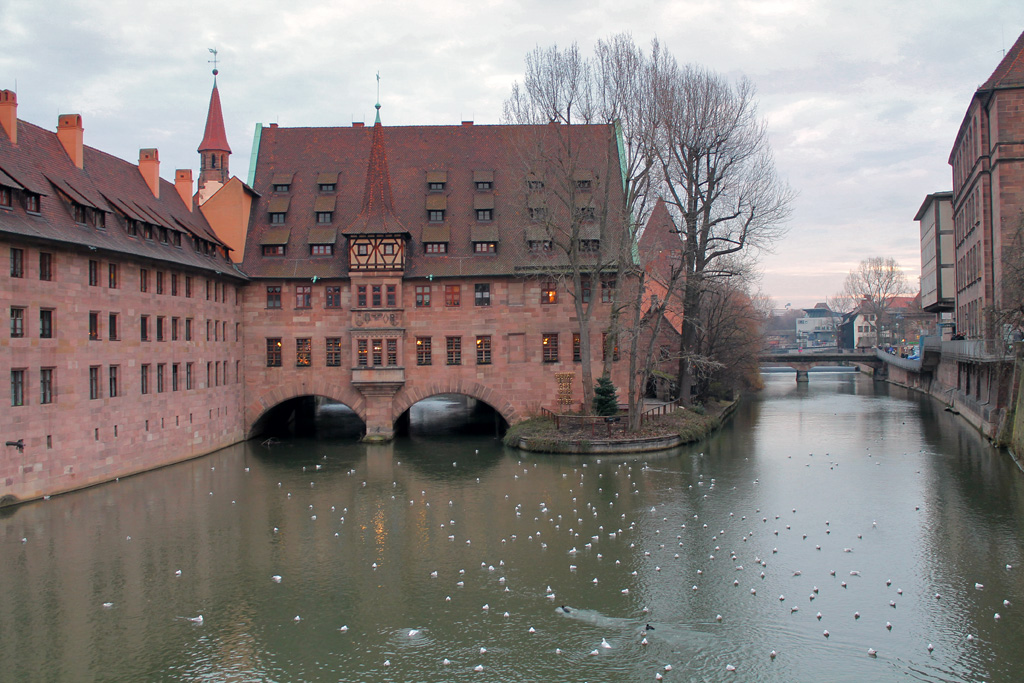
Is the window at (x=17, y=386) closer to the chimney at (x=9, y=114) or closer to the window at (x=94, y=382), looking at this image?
the window at (x=94, y=382)

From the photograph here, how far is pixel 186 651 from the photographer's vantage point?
529 inches

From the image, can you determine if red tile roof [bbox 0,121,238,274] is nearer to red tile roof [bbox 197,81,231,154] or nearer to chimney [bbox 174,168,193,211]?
chimney [bbox 174,168,193,211]

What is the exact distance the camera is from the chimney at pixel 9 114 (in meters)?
26.2

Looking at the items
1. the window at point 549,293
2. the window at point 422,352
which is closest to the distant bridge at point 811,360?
the window at point 549,293

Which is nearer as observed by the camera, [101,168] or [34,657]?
[34,657]

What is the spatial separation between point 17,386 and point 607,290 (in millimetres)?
24565

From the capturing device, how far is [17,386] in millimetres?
23375

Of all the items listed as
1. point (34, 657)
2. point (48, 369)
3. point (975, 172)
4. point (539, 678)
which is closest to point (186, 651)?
point (34, 657)

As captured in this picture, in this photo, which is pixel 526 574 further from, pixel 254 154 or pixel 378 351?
pixel 254 154

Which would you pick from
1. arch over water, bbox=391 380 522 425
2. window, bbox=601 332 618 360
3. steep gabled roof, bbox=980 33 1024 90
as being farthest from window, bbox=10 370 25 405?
steep gabled roof, bbox=980 33 1024 90

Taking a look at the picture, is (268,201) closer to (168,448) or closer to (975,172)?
(168,448)

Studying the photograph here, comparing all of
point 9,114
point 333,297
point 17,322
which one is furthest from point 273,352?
point 9,114

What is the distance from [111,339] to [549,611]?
19814 millimetres

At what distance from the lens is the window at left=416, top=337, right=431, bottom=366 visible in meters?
37.8
